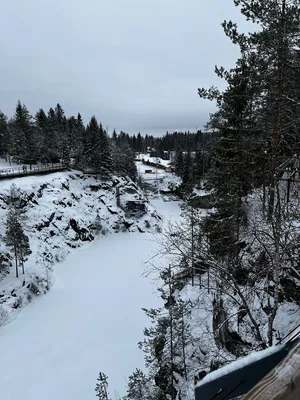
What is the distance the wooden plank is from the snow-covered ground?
49.6 ft

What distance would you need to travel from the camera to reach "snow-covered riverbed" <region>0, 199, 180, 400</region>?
15016mm

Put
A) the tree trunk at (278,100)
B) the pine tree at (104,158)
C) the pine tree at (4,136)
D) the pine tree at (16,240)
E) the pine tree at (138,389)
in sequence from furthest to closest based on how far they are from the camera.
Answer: the pine tree at (4,136)
the pine tree at (104,158)
the pine tree at (16,240)
the pine tree at (138,389)
the tree trunk at (278,100)

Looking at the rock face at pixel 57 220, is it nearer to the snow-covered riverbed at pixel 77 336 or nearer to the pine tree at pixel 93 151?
the snow-covered riverbed at pixel 77 336

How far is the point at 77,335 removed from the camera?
18641mm

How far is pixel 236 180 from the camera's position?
1330 cm

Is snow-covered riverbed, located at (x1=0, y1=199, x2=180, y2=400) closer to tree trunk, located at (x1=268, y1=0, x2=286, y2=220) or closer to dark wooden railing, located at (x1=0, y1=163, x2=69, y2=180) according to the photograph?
tree trunk, located at (x1=268, y1=0, x2=286, y2=220)

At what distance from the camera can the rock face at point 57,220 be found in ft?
81.0

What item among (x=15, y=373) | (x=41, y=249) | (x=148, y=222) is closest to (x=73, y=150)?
(x=148, y=222)

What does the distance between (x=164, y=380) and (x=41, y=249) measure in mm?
23043

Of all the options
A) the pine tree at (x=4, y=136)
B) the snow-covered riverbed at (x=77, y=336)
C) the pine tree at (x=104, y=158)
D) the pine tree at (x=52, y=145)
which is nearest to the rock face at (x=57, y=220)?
the pine tree at (x=104, y=158)

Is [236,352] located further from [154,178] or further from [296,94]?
[154,178]

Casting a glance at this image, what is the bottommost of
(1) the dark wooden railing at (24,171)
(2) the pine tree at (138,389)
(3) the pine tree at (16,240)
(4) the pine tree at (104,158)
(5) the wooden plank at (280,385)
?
(2) the pine tree at (138,389)

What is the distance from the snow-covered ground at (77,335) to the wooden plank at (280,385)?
1513cm

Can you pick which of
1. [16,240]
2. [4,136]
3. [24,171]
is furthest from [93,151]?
[16,240]
